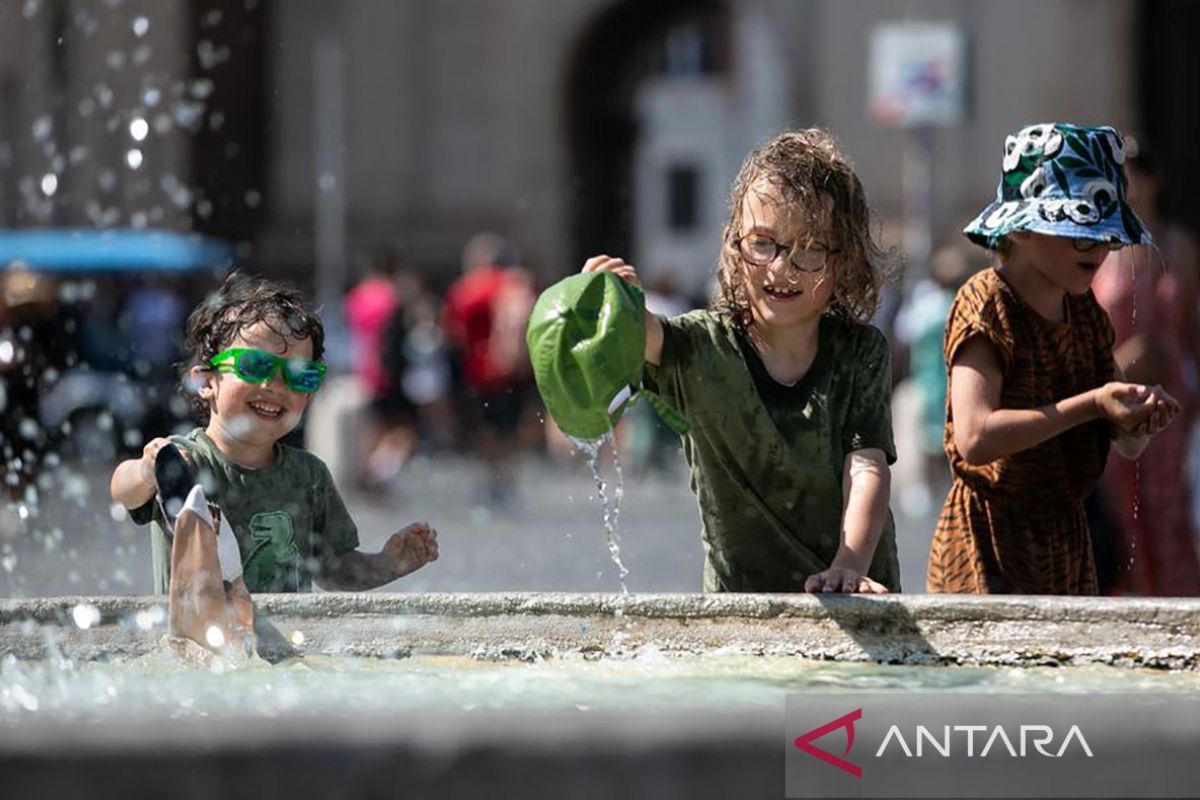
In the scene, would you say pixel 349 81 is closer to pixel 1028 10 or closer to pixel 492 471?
pixel 1028 10

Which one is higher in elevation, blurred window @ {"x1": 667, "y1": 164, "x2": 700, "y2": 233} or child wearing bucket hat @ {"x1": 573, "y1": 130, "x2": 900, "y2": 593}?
child wearing bucket hat @ {"x1": 573, "y1": 130, "x2": 900, "y2": 593}

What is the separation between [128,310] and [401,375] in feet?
14.9

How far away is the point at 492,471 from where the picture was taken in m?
14.3

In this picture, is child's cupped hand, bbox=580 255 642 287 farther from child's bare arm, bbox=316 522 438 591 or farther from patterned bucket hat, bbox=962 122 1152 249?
patterned bucket hat, bbox=962 122 1152 249

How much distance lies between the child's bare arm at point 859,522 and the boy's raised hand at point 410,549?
0.63 m

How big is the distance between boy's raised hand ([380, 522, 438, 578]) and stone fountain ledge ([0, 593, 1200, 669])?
246 mm

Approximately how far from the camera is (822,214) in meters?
3.89

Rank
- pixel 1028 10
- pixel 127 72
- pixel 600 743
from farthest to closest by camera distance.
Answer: pixel 1028 10 < pixel 127 72 < pixel 600 743

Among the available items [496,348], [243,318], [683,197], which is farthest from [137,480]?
[683,197]

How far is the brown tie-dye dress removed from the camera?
4.05 m

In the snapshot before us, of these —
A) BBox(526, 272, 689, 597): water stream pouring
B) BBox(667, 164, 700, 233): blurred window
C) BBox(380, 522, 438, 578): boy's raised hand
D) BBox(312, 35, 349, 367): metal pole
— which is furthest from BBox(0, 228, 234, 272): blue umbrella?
BBox(667, 164, 700, 233): blurred window

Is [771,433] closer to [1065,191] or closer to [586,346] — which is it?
[586,346]

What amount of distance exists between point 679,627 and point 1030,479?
0.88 meters

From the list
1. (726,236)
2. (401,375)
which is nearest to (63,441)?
(401,375)
